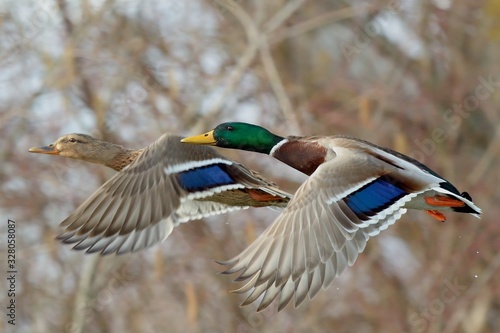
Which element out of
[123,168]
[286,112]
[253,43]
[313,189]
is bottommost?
[313,189]

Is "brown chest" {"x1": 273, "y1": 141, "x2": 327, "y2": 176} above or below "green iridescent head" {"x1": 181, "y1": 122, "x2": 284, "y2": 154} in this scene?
below

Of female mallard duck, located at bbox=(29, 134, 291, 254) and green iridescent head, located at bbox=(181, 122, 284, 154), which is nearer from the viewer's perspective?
female mallard duck, located at bbox=(29, 134, 291, 254)

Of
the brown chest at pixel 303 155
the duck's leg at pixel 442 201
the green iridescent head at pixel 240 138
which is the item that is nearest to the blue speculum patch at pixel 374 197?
the duck's leg at pixel 442 201

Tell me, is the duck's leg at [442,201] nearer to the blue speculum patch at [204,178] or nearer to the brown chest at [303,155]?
the brown chest at [303,155]

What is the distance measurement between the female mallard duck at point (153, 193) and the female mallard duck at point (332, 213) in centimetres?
57

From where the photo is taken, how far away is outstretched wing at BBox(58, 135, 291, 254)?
7078 millimetres

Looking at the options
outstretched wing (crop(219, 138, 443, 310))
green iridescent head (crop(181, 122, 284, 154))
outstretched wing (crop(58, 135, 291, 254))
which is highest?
green iridescent head (crop(181, 122, 284, 154))

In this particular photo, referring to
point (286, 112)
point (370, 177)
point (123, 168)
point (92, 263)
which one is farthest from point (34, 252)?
point (370, 177)

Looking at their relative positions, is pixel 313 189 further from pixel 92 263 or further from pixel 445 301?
pixel 445 301

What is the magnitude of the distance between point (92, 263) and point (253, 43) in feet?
7.79

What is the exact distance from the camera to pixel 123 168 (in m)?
7.45

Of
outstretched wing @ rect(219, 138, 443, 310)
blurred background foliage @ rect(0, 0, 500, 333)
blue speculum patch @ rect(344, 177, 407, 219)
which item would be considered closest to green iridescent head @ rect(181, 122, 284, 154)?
outstretched wing @ rect(219, 138, 443, 310)

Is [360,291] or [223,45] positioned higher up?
[223,45]

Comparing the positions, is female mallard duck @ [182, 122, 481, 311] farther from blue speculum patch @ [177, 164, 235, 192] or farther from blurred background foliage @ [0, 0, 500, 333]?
blurred background foliage @ [0, 0, 500, 333]
